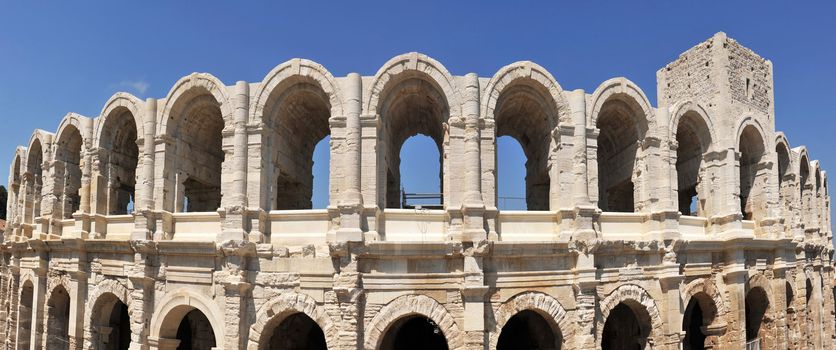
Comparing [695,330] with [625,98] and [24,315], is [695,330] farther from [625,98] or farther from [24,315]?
[24,315]

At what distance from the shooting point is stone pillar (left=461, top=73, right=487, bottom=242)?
457 inches

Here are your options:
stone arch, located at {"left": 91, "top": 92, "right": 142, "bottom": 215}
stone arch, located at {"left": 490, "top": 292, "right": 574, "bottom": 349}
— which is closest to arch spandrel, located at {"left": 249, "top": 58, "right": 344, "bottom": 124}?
stone arch, located at {"left": 91, "top": 92, "right": 142, "bottom": 215}

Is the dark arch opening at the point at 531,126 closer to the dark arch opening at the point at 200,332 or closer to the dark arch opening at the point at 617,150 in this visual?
the dark arch opening at the point at 617,150

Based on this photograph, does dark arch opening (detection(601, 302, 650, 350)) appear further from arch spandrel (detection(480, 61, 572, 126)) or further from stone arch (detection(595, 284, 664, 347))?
arch spandrel (detection(480, 61, 572, 126))

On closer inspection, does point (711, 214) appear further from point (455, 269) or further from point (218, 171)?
point (218, 171)

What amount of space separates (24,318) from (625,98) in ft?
67.4

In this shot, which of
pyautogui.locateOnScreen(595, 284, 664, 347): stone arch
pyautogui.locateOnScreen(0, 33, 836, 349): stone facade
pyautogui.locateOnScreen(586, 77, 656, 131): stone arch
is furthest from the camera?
pyautogui.locateOnScreen(586, 77, 656, 131): stone arch

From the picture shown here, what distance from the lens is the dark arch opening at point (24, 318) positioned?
17.8 metres

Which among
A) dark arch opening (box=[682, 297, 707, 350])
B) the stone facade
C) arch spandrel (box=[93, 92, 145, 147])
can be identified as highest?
arch spandrel (box=[93, 92, 145, 147])

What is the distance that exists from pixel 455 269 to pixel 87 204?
1066 centimetres

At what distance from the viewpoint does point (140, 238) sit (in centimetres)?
1289

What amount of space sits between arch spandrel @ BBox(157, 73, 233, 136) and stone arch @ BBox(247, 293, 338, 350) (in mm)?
4396

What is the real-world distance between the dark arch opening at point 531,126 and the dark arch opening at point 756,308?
714cm

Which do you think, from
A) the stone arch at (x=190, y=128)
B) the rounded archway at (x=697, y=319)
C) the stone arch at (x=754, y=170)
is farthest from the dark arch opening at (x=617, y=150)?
the stone arch at (x=190, y=128)
